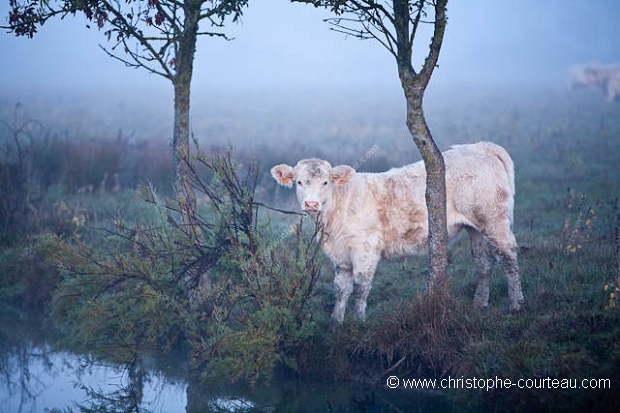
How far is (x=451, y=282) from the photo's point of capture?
8648 mm

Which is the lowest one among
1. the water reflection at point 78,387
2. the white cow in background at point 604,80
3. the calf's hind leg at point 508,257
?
the water reflection at point 78,387

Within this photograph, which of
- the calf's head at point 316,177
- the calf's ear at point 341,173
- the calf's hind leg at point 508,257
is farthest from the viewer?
the calf's ear at point 341,173

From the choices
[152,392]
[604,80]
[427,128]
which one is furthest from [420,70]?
[604,80]

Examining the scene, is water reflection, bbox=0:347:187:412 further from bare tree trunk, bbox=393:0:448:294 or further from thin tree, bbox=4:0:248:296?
bare tree trunk, bbox=393:0:448:294

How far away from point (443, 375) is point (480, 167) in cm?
266

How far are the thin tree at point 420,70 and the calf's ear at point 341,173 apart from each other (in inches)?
48.2

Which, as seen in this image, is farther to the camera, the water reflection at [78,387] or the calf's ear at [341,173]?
the calf's ear at [341,173]

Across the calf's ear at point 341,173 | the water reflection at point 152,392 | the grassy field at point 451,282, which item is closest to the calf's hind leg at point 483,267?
the grassy field at point 451,282

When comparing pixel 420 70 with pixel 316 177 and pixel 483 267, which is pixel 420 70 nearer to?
pixel 316 177

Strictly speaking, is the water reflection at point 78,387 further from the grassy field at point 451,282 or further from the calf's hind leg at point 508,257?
the calf's hind leg at point 508,257

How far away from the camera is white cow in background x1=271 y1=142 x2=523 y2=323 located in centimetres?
804

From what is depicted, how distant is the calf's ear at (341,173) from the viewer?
8.18m

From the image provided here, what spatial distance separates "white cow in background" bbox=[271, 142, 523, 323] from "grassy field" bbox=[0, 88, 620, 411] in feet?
1.22

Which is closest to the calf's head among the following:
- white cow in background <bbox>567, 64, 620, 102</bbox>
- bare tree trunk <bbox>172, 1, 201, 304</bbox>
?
bare tree trunk <bbox>172, 1, 201, 304</bbox>
